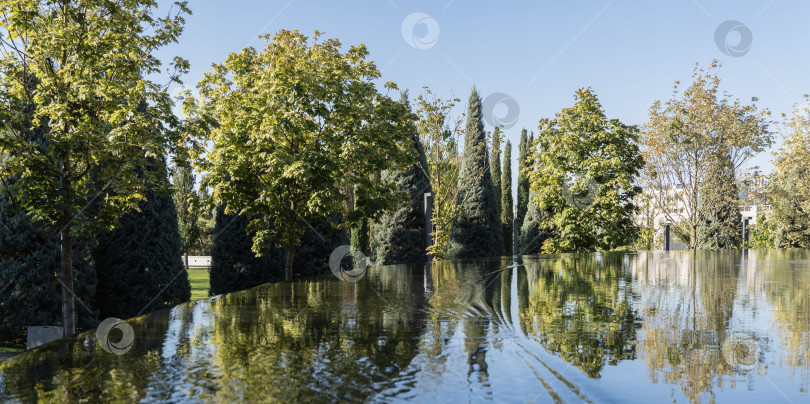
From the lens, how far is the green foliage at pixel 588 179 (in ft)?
55.9

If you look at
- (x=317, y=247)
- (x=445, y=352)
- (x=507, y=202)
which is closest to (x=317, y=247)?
(x=317, y=247)

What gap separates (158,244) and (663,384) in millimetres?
10124

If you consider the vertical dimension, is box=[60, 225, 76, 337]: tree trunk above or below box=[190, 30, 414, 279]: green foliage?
below

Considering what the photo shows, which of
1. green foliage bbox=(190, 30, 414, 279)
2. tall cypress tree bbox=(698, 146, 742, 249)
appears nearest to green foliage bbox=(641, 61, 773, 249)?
tall cypress tree bbox=(698, 146, 742, 249)

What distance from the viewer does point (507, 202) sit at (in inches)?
1324

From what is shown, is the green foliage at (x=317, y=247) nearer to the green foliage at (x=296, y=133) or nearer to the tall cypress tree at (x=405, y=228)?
the green foliage at (x=296, y=133)

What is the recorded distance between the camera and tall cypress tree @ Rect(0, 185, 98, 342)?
8672 millimetres

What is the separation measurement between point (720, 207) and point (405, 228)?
13677 millimetres

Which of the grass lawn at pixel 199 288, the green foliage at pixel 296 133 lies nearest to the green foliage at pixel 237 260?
the green foliage at pixel 296 133

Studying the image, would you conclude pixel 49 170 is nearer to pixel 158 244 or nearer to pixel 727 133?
pixel 158 244

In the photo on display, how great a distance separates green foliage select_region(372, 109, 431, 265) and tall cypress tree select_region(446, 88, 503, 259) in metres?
1.83

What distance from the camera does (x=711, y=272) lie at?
7766 millimetres

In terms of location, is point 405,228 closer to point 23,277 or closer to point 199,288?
point 199,288

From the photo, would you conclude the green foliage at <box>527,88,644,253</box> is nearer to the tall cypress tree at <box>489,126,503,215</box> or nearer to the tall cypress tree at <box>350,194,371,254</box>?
the tall cypress tree at <box>489,126,503,215</box>
